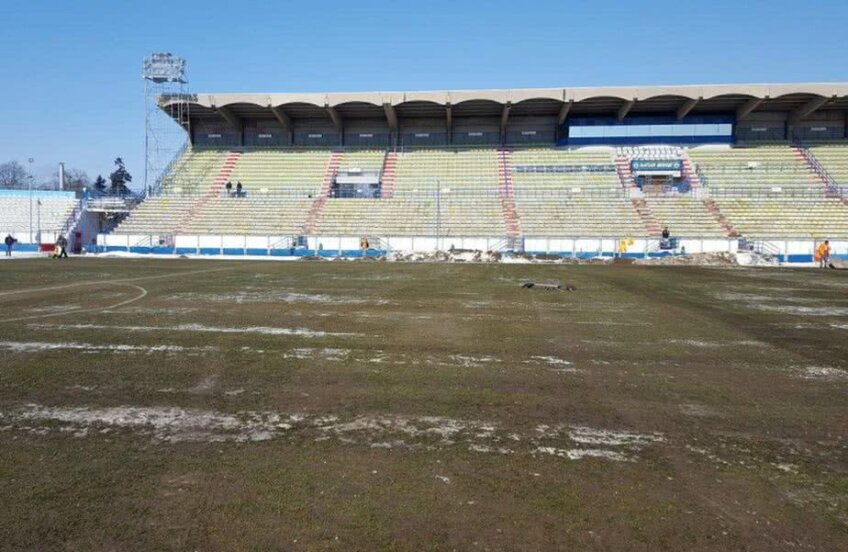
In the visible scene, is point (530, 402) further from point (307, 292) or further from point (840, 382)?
point (307, 292)

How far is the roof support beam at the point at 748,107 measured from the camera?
1773 inches

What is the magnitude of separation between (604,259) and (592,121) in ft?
63.9

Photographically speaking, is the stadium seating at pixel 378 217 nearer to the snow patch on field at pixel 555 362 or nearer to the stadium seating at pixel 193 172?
the stadium seating at pixel 193 172

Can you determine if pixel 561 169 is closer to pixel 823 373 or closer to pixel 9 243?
pixel 823 373

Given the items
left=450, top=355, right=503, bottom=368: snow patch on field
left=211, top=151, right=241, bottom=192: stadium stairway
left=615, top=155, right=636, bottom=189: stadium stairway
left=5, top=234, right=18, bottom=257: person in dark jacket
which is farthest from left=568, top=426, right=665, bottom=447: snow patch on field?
left=211, top=151, right=241, bottom=192: stadium stairway

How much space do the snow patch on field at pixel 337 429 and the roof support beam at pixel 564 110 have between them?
46.3 meters

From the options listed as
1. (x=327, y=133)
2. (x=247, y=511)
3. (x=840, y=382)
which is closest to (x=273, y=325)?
(x=247, y=511)

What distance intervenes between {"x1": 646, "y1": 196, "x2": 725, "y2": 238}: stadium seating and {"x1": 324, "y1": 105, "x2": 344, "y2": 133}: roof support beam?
28630 millimetres

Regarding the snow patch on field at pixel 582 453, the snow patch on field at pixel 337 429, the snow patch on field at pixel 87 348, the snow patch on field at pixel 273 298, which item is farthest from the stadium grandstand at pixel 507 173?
the snow patch on field at pixel 582 453

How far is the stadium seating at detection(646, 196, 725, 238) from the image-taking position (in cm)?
3878

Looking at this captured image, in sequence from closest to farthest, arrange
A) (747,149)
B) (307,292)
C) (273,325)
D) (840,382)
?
1. (840,382)
2. (273,325)
3. (307,292)
4. (747,149)

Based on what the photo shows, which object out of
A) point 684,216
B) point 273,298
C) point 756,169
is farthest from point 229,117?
point 756,169

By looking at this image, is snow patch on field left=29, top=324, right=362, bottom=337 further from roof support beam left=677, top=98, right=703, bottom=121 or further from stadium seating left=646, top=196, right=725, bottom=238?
roof support beam left=677, top=98, right=703, bottom=121

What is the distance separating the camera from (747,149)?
47.2 metres
